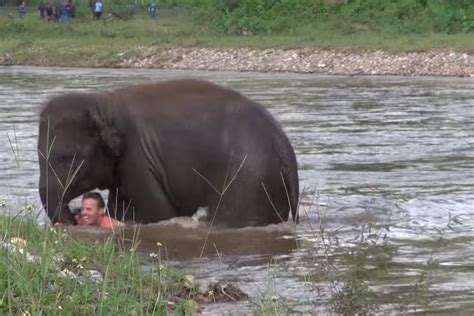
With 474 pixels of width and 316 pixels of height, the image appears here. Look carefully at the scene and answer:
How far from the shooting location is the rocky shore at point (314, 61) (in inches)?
1357

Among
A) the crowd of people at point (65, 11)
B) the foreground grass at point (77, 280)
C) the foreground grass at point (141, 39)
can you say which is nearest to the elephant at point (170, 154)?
the foreground grass at point (77, 280)

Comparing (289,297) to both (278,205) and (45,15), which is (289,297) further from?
(45,15)

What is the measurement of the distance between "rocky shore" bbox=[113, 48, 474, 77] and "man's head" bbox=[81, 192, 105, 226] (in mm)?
22776

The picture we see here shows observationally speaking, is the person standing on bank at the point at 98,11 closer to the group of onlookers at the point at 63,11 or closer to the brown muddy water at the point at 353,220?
the group of onlookers at the point at 63,11

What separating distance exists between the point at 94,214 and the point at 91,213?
0.03 metres

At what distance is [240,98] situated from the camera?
1079 cm

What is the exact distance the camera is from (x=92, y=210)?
34.5 feet

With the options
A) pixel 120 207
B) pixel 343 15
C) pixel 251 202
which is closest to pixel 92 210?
pixel 120 207

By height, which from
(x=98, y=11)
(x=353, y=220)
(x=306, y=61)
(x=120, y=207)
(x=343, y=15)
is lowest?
(x=306, y=61)

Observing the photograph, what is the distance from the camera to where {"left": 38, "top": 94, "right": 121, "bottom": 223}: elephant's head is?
10.5 metres

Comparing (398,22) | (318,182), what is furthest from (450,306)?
(398,22)

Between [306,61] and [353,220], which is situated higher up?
[353,220]

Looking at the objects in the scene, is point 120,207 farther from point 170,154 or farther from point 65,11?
point 65,11

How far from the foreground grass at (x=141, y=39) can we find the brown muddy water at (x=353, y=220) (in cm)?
1382
